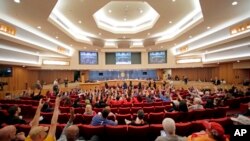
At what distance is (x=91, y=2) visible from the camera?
1010 centimetres

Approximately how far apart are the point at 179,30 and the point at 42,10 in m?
12.3

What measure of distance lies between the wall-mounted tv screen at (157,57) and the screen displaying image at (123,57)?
3375 millimetres

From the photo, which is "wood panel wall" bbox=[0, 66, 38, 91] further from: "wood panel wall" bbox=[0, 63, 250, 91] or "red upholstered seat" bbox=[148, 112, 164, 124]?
"red upholstered seat" bbox=[148, 112, 164, 124]

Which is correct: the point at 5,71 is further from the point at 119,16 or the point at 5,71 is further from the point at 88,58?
the point at 119,16

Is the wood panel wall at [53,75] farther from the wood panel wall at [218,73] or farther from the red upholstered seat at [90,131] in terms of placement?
the red upholstered seat at [90,131]

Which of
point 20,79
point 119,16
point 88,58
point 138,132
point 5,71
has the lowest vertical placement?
point 138,132

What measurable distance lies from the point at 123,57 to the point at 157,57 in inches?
213

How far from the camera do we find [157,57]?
84.8 ft

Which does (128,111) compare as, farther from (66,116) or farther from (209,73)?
(209,73)

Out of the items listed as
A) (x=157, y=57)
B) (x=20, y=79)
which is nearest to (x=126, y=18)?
(x=157, y=57)

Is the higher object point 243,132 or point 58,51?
point 58,51

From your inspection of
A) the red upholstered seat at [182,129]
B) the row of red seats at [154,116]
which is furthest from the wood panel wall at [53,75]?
the red upholstered seat at [182,129]

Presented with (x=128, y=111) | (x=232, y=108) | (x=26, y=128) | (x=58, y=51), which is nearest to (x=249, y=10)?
(x=232, y=108)

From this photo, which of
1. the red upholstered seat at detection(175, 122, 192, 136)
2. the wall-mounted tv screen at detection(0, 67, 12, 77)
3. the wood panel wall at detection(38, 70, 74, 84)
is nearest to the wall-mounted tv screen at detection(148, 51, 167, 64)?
the wood panel wall at detection(38, 70, 74, 84)
